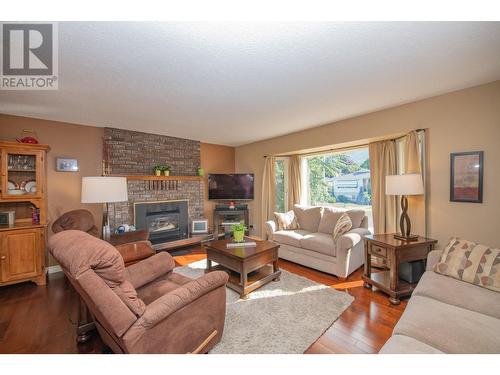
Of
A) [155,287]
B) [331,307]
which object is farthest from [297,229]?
[155,287]

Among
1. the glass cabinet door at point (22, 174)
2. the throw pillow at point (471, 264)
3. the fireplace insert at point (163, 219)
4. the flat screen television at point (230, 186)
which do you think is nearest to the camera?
the throw pillow at point (471, 264)

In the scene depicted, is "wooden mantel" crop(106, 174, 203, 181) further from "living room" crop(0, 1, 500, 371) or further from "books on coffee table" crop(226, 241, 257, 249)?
"books on coffee table" crop(226, 241, 257, 249)

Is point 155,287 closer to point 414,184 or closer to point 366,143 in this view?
point 414,184

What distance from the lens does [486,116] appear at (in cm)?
235

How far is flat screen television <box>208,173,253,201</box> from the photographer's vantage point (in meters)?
5.36

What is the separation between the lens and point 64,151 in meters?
3.56

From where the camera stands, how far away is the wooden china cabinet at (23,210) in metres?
2.78

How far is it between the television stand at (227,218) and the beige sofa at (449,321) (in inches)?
154

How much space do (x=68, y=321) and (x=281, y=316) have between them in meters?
2.13

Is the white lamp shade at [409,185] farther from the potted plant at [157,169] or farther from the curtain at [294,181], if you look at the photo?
the potted plant at [157,169]

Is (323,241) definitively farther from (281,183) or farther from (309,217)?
(281,183)

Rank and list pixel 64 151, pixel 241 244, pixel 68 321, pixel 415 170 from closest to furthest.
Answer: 1. pixel 68 321
2. pixel 415 170
3. pixel 241 244
4. pixel 64 151

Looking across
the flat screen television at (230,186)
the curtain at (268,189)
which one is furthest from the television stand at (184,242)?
the curtain at (268,189)

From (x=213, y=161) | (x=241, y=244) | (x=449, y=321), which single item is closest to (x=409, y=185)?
(x=449, y=321)
